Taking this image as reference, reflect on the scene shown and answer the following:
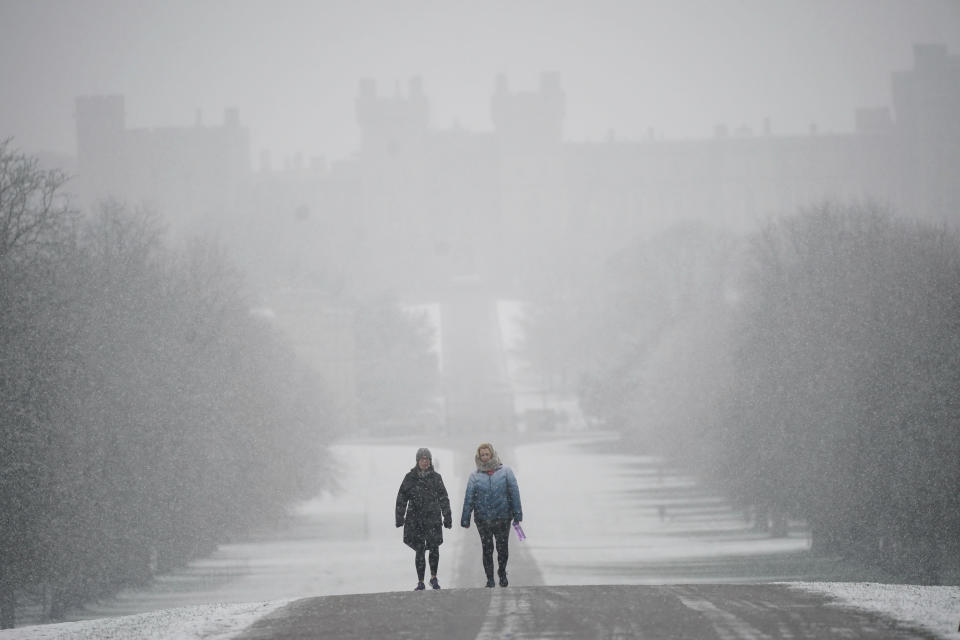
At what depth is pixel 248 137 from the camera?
458 ft

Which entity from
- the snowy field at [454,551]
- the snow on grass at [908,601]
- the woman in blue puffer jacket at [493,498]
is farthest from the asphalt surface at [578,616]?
the woman in blue puffer jacket at [493,498]

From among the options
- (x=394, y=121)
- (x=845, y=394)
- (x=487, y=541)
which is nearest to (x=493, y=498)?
(x=487, y=541)

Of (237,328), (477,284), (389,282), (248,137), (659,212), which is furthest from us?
(248,137)

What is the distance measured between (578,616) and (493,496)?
203 cm

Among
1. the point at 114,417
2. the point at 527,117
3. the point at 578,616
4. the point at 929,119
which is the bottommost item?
the point at 578,616

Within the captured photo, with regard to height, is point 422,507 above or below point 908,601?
above

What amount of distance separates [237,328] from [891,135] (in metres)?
114

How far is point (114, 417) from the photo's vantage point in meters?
24.7

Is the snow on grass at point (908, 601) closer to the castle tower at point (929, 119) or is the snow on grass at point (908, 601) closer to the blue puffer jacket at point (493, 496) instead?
the blue puffer jacket at point (493, 496)

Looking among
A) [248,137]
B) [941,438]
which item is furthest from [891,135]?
[941,438]

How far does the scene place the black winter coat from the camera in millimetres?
12094

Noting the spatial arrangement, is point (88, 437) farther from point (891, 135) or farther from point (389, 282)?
point (891, 135)

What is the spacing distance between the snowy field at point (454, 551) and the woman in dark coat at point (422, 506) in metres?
1.42

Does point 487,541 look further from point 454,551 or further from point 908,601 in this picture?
point 454,551
